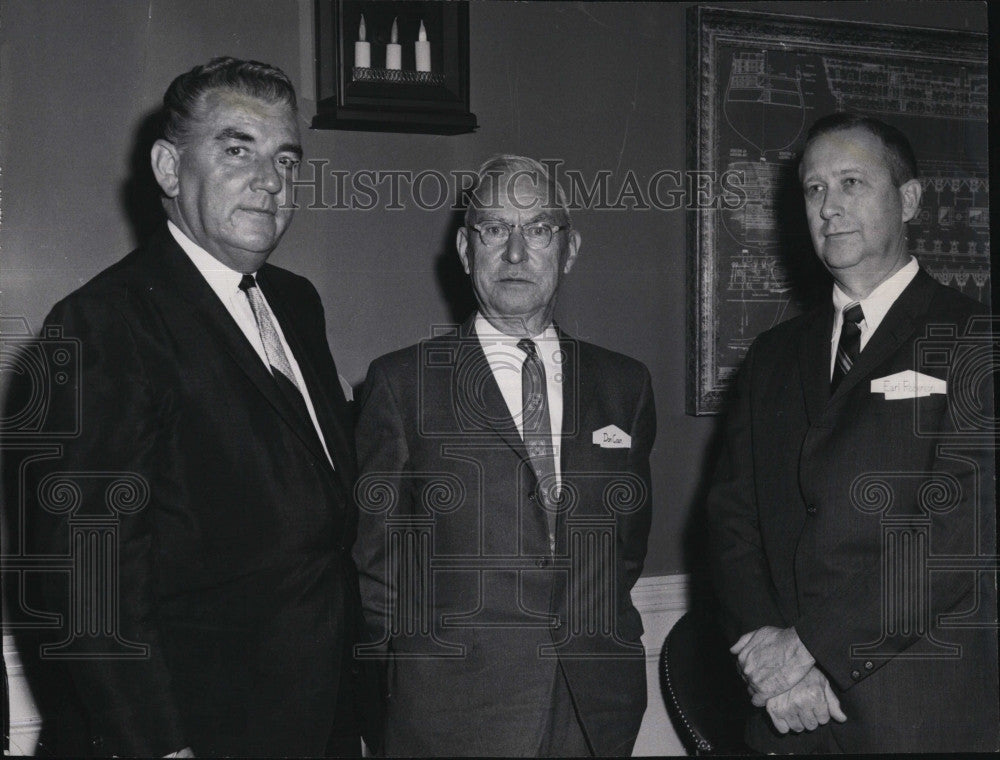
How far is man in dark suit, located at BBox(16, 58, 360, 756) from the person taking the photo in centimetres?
151

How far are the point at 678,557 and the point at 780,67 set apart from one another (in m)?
1.28

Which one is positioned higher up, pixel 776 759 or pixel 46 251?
pixel 46 251

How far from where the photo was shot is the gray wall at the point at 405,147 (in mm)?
1925

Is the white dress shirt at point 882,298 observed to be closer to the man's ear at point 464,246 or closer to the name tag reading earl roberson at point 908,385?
the name tag reading earl roberson at point 908,385

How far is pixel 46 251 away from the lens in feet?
6.37

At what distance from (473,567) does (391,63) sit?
108 cm

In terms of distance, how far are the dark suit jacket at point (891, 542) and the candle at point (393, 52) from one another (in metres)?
1.07

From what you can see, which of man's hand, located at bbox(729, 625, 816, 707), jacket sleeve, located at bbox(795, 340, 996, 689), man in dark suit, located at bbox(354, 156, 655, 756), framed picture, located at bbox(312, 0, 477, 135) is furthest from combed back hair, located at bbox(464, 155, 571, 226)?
man's hand, located at bbox(729, 625, 816, 707)

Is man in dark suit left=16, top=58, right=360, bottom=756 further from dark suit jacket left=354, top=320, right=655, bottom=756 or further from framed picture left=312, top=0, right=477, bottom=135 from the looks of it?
framed picture left=312, top=0, right=477, bottom=135

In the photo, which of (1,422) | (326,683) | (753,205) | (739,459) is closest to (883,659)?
(739,459)

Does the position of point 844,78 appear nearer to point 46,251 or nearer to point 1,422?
point 46,251

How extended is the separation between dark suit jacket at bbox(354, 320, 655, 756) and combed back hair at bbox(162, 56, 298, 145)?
0.55 meters

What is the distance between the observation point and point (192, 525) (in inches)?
63.0

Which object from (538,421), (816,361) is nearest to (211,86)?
(538,421)
